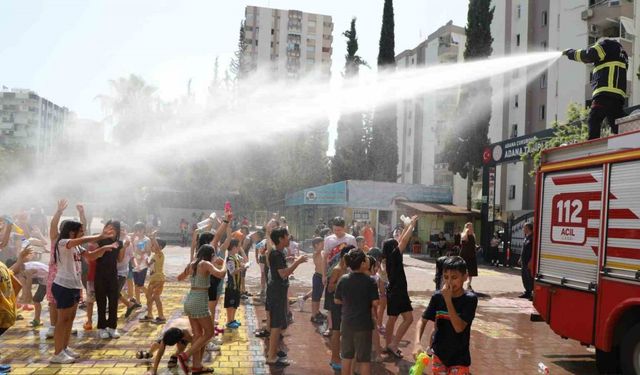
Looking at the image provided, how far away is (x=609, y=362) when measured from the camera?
20.1 feet

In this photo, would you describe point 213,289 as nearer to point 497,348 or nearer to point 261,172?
point 497,348

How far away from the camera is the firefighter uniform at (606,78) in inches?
314

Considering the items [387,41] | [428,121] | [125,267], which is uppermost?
[387,41]

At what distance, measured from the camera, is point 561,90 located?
33969 millimetres

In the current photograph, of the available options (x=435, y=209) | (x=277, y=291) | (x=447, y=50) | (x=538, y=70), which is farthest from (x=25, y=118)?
A: (x=277, y=291)

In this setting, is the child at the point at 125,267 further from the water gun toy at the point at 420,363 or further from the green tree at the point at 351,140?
the green tree at the point at 351,140

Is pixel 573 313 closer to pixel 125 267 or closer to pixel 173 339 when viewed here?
pixel 173 339

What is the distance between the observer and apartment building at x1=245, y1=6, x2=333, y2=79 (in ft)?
272

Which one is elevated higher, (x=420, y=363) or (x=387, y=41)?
(x=387, y=41)

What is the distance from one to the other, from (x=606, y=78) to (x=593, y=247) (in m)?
3.28

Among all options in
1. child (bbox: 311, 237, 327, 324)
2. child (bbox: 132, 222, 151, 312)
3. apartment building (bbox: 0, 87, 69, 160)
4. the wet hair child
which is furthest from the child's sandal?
apartment building (bbox: 0, 87, 69, 160)

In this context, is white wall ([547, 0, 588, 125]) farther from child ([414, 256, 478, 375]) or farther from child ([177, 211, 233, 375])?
child ([414, 256, 478, 375])

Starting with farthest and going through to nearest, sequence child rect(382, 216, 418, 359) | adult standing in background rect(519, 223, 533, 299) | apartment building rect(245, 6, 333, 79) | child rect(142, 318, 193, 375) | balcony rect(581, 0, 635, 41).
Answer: apartment building rect(245, 6, 333, 79) < balcony rect(581, 0, 635, 41) < adult standing in background rect(519, 223, 533, 299) < child rect(382, 216, 418, 359) < child rect(142, 318, 193, 375)

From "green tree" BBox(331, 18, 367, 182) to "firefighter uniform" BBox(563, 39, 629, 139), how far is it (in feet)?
117
